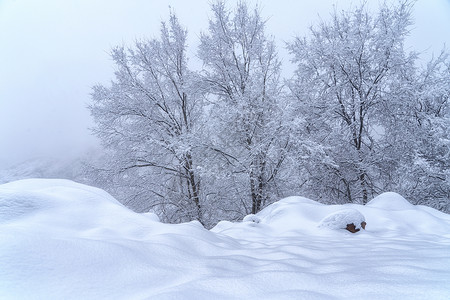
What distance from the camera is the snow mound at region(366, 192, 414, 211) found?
13.1 feet

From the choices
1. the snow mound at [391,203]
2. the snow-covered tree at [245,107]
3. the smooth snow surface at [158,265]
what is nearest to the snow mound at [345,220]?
the smooth snow surface at [158,265]

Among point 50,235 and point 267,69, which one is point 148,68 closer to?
point 267,69

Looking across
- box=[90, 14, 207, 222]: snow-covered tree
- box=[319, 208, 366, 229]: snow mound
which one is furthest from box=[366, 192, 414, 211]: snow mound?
box=[90, 14, 207, 222]: snow-covered tree

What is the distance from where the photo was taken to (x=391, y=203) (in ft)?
13.6

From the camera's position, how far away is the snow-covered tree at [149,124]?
7.39 m

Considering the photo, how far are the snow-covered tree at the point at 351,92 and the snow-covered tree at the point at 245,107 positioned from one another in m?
1.19

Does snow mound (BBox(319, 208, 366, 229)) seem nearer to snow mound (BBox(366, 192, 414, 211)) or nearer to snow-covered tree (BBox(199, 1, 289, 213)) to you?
snow mound (BBox(366, 192, 414, 211))

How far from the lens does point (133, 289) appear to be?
1.03 meters

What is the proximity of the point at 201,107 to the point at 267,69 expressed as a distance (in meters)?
2.73

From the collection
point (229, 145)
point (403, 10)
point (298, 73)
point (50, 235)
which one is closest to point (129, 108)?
point (229, 145)

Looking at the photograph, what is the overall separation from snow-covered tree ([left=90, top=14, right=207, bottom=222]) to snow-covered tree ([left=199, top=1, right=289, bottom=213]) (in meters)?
0.96

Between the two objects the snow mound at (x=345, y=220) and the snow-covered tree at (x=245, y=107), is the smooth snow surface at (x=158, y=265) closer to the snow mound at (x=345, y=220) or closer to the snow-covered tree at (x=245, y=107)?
the snow mound at (x=345, y=220)

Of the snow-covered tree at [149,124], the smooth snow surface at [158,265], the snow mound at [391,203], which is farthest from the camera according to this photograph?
the snow-covered tree at [149,124]

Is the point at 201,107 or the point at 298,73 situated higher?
the point at 298,73
